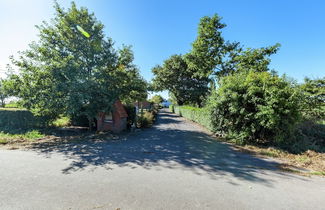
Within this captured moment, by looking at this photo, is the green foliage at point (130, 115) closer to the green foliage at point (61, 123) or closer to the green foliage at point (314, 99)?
the green foliage at point (61, 123)

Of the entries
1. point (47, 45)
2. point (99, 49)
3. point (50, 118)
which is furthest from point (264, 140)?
point (50, 118)

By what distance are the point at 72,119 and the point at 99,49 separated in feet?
24.4

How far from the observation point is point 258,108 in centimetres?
767

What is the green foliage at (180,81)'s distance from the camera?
29.1 meters

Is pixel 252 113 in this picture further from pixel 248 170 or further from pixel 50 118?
pixel 50 118

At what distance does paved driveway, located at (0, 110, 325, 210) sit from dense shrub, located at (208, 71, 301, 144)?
8.56 feet

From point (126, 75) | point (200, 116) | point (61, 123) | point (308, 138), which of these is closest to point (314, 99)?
point (308, 138)

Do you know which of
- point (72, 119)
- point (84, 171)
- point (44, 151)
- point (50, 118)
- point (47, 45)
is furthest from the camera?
point (72, 119)

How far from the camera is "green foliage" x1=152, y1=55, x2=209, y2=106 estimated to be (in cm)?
2908

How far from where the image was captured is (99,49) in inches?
348

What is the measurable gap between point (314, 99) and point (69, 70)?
69.5ft

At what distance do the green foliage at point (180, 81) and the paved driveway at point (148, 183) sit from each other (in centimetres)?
2476

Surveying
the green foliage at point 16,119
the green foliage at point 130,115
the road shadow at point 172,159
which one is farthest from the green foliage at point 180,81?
the road shadow at point 172,159

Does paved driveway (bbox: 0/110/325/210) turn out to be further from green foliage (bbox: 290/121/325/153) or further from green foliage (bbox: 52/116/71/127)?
green foliage (bbox: 52/116/71/127)
